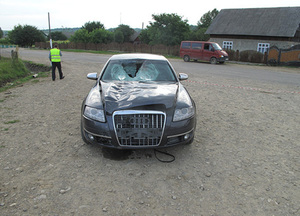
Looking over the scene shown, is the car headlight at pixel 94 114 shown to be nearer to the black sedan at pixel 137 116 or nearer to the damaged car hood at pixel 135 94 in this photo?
the black sedan at pixel 137 116

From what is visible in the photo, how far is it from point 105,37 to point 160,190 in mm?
55318

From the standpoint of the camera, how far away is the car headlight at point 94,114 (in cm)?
345

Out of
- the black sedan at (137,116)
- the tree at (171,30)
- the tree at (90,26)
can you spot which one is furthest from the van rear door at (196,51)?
the tree at (90,26)

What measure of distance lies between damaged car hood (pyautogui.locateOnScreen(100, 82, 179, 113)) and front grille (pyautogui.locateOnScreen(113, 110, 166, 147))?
155 mm

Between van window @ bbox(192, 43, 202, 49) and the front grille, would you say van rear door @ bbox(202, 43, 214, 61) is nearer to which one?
van window @ bbox(192, 43, 202, 49)

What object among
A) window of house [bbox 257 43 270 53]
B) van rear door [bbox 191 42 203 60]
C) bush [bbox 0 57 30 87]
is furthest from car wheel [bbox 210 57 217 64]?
bush [bbox 0 57 30 87]

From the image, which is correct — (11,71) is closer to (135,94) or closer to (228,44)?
(135,94)

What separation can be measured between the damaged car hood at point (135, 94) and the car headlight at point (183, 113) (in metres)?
0.15

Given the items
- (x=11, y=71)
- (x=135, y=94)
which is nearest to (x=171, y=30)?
(x=11, y=71)

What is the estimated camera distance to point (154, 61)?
5.25 meters

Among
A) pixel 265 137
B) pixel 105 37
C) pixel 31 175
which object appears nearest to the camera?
pixel 31 175

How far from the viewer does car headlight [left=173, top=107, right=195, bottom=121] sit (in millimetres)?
3520

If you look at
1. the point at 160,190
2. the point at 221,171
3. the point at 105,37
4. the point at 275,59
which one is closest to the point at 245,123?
the point at 221,171

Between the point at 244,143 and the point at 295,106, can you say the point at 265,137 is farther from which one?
the point at 295,106
